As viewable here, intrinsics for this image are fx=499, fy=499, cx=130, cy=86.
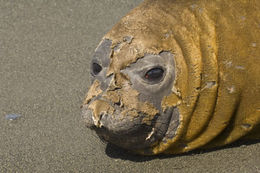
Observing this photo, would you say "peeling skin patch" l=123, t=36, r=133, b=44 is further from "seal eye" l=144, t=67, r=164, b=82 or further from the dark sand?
the dark sand

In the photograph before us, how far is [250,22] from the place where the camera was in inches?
111

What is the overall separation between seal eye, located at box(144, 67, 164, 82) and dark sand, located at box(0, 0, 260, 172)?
55 centimetres

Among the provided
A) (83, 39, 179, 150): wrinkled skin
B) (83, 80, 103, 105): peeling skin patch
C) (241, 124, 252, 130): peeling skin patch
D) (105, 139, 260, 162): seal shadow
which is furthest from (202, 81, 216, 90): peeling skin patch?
(83, 80, 103, 105): peeling skin patch

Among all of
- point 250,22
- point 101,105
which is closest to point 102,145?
point 101,105

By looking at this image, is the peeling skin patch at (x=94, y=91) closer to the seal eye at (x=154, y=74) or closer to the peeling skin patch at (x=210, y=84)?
the seal eye at (x=154, y=74)

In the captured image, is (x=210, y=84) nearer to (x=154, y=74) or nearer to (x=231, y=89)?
(x=231, y=89)

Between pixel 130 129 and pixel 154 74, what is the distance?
0.33 m

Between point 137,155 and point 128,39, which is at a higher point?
point 128,39

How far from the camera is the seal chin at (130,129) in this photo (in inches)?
108

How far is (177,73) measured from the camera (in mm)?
2744

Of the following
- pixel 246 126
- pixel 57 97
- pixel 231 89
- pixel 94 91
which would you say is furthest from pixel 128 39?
pixel 57 97

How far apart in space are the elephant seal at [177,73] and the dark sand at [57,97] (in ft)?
0.73

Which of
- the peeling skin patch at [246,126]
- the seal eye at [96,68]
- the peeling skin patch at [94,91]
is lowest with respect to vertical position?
the peeling skin patch at [246,126]

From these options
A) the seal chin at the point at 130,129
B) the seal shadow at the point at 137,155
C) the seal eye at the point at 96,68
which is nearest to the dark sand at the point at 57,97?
the seal shadow at the point at 137,155
